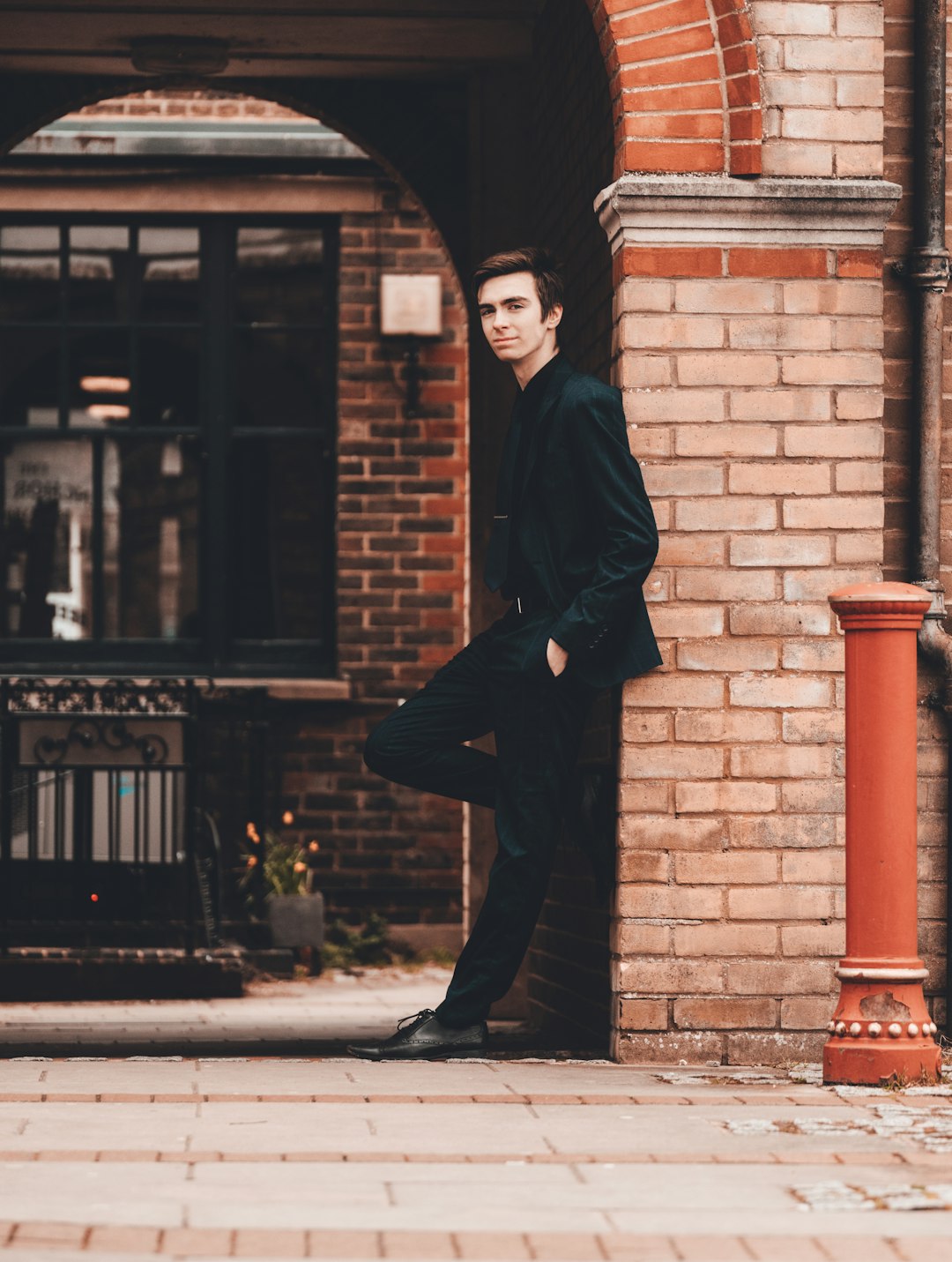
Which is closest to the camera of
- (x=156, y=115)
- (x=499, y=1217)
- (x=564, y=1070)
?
(x=499, y=1217)

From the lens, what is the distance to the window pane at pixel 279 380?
13.9m

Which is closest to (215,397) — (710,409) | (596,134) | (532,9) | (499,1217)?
(532,9)

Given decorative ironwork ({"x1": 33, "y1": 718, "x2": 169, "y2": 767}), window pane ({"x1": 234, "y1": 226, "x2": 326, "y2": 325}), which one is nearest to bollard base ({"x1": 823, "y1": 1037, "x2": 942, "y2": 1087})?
decorative ironwork ({"x1": 33, "y1": 718, "x2": 169, "y2": 767})

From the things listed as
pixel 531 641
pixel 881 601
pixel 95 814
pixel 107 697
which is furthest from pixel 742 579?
pixel 95 814

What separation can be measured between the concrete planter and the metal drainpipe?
20.4 ft

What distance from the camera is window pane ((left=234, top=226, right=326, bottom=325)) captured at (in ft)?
45.4

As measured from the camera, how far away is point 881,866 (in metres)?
5.63

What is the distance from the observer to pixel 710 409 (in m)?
6.36

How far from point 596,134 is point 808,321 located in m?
1.21

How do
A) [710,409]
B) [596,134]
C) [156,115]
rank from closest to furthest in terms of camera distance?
[710,409]
[596,134]
[156,115]

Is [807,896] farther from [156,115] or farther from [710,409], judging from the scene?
[156,115]

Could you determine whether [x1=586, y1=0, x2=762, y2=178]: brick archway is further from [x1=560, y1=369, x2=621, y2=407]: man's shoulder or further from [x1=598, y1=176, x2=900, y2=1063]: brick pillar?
→ [x1=560, y1=369, x2=621, y2=407]: man's shoulder

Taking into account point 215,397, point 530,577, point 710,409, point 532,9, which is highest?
point 532,9

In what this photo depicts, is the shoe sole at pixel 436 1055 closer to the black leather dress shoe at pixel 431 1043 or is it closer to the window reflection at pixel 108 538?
the black leather dress shoe at pixel 431 1043
